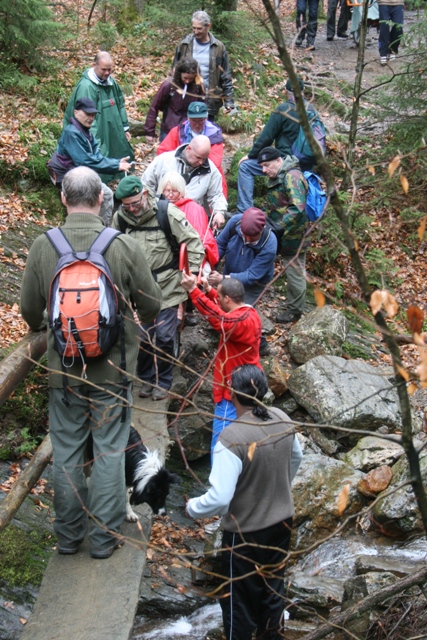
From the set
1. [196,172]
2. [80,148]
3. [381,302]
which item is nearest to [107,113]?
[80,148]

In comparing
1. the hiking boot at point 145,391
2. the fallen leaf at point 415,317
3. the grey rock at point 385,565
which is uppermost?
the fallen leaf at point 415,317

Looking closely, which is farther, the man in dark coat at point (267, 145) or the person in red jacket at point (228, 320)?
the man in dark coat at point (267, 145)

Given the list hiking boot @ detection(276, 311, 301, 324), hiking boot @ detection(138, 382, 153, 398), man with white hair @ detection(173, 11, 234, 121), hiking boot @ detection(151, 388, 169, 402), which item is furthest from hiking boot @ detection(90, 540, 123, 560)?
man with white hair @ detection(173, 11, 234, 121)

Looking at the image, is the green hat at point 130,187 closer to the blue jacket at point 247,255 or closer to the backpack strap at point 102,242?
the backpack strap at point 102,242

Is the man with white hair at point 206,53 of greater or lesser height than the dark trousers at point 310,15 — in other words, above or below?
below

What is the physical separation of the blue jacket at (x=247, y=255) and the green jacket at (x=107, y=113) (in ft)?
5.69

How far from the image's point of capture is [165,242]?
6.27 meters

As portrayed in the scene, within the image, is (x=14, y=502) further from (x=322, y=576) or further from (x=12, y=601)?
(x=322, y=576)

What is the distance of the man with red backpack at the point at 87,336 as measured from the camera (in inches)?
162

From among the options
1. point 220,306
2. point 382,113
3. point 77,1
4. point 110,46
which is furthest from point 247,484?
point 77,1

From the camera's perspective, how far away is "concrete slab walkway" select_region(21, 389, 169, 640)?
160 inches

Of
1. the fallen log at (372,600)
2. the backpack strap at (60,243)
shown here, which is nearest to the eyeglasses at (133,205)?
the backpack strap at (60,243)

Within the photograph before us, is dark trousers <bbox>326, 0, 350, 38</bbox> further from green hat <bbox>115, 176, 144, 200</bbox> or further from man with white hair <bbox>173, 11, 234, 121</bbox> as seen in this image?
green hat <bbox>115, 176, 144, 200</bbox>

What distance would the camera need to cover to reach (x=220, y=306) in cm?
607
